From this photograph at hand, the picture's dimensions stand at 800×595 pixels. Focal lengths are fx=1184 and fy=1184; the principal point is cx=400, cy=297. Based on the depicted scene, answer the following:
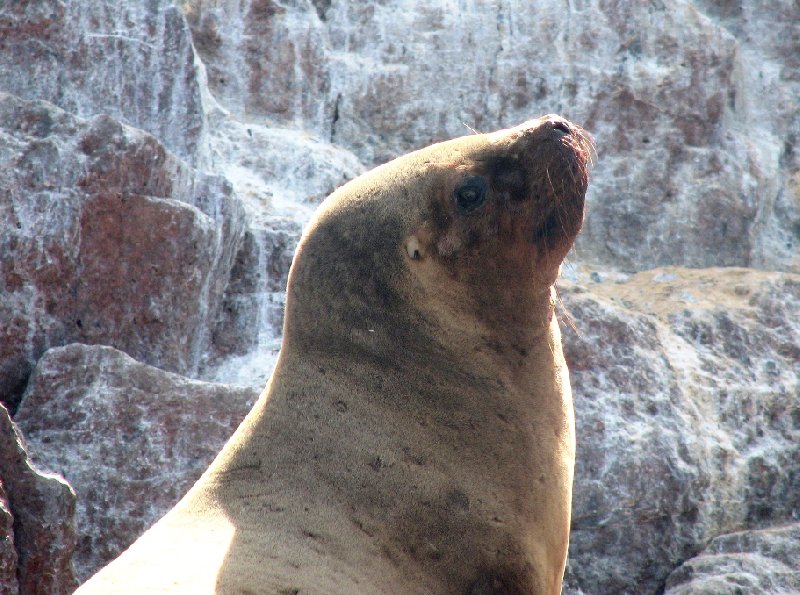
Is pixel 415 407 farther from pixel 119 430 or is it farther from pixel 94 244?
pixel 94 244

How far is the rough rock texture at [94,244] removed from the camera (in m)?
5.86

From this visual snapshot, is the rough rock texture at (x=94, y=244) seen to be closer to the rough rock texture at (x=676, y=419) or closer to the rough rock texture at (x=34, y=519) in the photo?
the rough rock texture at (x=34, y=519)

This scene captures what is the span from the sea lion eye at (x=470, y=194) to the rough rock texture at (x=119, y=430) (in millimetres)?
2595

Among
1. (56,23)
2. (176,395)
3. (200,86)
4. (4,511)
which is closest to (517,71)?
(200,86)

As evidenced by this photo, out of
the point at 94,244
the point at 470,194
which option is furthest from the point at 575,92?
the point at 470,194

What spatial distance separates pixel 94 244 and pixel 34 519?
1.82 metres

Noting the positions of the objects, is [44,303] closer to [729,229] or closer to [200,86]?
[200,86]

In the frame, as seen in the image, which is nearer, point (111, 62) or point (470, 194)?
point (470, 194)

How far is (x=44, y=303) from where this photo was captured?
232 inches

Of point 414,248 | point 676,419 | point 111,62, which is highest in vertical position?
point 414,248

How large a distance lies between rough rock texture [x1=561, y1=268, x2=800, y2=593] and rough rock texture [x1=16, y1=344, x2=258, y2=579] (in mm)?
2205

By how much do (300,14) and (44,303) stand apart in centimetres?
374

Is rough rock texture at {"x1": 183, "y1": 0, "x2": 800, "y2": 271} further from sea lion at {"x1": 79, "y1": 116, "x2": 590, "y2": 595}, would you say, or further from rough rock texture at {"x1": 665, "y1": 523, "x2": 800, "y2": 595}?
sea lion at {"x1": 79, "y1": 116, "x2": 590, "y2": 595}

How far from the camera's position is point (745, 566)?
652 centimetres
